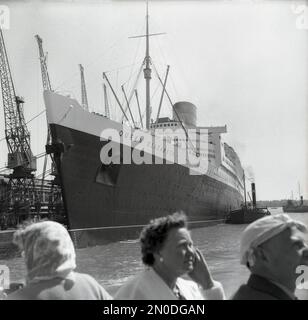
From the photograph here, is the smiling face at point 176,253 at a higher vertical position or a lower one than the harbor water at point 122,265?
higher

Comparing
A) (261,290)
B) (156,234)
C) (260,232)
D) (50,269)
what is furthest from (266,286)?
(50,269)

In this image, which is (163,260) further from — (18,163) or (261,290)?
(18,163)

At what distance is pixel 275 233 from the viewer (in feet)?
6.45

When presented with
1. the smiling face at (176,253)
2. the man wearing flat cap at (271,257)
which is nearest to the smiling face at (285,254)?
the man wearing flat cap at (271,257)

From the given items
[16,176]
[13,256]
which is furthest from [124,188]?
[16,176]

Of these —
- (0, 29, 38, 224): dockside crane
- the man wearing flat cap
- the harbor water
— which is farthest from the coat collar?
(0, 29, 38, 224): dockside crane

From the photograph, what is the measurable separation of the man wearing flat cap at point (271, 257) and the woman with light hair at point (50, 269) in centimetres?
82

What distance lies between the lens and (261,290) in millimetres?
1916

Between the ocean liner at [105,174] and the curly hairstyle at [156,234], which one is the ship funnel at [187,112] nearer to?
the ocean liner at [105,174]

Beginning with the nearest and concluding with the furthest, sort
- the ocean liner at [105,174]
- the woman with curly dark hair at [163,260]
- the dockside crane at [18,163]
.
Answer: the woman with curly dark hair at [163,260]
the ocean liner at [105,174]
the dockside crane at [18,163]

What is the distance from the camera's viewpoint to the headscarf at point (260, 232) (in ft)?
6.44

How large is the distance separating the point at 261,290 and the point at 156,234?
0.61 m

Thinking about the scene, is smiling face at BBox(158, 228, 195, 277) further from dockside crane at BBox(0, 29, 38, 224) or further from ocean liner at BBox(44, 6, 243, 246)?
dockside crane at BBox(0, 29, 38, 224)
